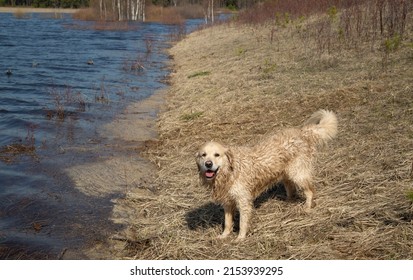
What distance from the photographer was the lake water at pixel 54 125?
5.95m

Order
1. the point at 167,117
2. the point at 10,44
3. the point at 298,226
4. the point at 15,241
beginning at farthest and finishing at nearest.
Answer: the point at 10,44 < the point at 167,117 < the point at 15,241 < the point at 298,226

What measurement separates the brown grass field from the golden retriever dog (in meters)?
0.33

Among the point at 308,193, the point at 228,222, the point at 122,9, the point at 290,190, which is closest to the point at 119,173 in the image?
Answer: the point at 228,222

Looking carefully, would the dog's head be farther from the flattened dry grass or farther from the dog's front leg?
the flattened dry grass

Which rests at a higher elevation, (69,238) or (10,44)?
(10,44)

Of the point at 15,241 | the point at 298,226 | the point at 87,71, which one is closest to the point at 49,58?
the point at 87,71

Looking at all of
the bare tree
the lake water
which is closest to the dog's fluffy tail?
the lake water

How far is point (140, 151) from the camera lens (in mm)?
9102

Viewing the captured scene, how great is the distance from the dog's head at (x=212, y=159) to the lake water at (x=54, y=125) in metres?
1.89

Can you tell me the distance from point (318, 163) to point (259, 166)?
180 cm

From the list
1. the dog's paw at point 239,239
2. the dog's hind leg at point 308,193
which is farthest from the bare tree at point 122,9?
the dog's paw at point 239,239

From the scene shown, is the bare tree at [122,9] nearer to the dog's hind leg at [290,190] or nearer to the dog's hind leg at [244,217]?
the dog's hind leg at [290,190]
